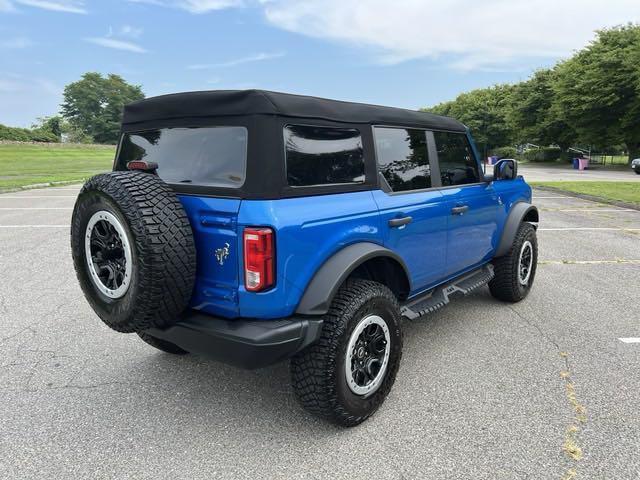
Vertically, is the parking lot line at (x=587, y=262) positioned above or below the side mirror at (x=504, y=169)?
below

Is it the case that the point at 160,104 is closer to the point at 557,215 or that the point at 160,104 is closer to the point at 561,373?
the point at 561,373

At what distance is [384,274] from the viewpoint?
3.13 m

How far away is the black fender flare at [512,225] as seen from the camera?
4465mm

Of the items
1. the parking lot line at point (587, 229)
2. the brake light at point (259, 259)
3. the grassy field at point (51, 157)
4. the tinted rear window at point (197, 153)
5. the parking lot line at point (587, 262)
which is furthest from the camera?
the grassy field at point (51, 157)

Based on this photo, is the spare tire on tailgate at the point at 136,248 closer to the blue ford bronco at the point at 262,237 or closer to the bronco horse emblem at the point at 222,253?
the blue ford bronco at the point at 262,237

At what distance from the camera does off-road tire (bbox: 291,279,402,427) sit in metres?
2.49

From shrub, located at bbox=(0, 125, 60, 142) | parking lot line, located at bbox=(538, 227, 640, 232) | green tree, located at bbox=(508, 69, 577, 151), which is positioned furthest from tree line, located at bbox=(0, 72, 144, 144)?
parking lot line, located at bbox=(538, 227, 640, 232)

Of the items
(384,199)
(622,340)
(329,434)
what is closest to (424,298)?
(384,199)

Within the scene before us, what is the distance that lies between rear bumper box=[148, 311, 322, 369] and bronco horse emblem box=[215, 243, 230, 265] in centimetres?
34

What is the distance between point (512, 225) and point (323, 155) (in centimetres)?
268

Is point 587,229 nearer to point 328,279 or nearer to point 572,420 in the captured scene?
point 572,420

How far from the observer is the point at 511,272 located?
4570 millimetres

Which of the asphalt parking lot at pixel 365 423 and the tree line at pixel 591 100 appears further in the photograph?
the tree line at pixel 591 100

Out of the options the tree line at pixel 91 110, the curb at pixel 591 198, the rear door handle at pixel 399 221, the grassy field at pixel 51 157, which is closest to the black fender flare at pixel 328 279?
the rear door handle at pixel 399 221
